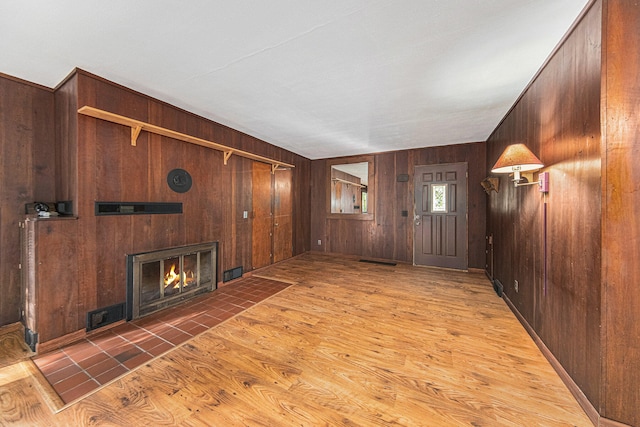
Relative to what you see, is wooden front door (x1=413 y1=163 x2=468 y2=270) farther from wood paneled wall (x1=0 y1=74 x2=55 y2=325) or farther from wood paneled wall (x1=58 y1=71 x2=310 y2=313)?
wood paneled wall (x1=0 y1=74 x2=55 y2=325)

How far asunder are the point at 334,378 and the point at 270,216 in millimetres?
3421

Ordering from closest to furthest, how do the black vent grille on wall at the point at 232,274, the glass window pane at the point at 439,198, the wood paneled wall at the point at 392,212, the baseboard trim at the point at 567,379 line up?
the baseboard trim at the point at 567,379, the black vent grille on wall at the point at 232,274, the wood paneled wall at the point at 392,212, the glass window pane at the point at 439,198

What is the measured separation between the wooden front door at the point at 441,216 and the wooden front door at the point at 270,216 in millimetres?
2814

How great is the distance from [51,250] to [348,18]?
10.0 ft

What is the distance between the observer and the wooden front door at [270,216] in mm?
4316

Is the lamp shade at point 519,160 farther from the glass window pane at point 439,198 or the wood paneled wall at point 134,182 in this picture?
the wood paneled wall at point 134,182

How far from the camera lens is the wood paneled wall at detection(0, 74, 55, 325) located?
7.27 feet

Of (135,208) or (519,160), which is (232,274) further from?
(519,160)

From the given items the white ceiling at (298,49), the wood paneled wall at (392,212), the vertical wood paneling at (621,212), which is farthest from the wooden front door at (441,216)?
the vertical wood paneling at (621,212)

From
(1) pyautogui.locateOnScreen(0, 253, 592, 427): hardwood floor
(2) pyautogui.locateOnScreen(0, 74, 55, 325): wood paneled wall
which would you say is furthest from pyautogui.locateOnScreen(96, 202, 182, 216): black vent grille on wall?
(1) pyautogui.locateOnScreen(0, 253, 592, 427): hardwood floor

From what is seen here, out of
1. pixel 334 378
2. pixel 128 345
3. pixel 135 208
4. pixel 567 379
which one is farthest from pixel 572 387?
pixel 135 208

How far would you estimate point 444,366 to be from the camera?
1.81m

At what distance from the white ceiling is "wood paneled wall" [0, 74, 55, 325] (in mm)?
224

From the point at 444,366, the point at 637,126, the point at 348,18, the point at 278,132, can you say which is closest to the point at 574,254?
the point at 637,126
